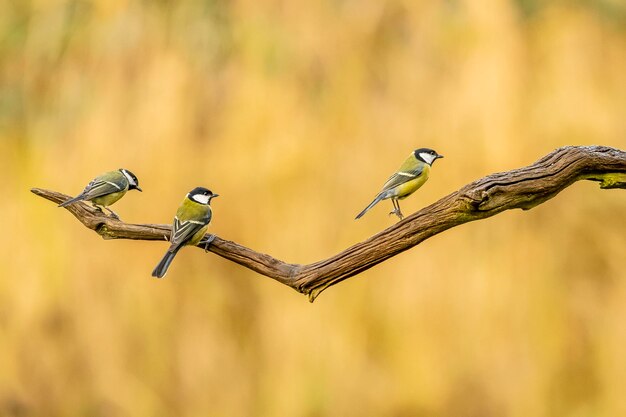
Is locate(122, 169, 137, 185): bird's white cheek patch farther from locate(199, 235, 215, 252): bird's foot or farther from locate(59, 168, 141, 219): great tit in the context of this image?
locate(199, 235, 215, 252): bird's foot

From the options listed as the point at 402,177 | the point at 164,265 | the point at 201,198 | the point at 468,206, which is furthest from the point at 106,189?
the point at 468,206

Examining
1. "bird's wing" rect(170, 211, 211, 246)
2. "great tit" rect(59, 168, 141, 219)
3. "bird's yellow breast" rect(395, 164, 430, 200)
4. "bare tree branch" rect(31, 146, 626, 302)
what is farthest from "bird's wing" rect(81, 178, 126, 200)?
"bird's yellow breast" rect(395, 164, 430, 200)

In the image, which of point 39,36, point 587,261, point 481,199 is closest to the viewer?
point 481,199

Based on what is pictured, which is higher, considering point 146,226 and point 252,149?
point 252,149

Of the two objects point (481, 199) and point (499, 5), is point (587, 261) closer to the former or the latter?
point (499, 5)

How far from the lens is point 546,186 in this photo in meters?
2.34

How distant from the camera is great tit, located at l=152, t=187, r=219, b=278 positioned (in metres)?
2.60

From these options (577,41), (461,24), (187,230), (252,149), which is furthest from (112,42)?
(187,230)

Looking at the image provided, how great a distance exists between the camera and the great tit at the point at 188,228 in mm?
2604

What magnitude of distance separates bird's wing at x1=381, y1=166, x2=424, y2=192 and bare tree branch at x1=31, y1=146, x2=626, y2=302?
54cm

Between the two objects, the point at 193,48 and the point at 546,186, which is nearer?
the point at 546,186

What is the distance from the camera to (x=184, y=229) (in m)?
2.69

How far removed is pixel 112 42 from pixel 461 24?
1599mm

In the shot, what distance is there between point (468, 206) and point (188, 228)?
768 mm
